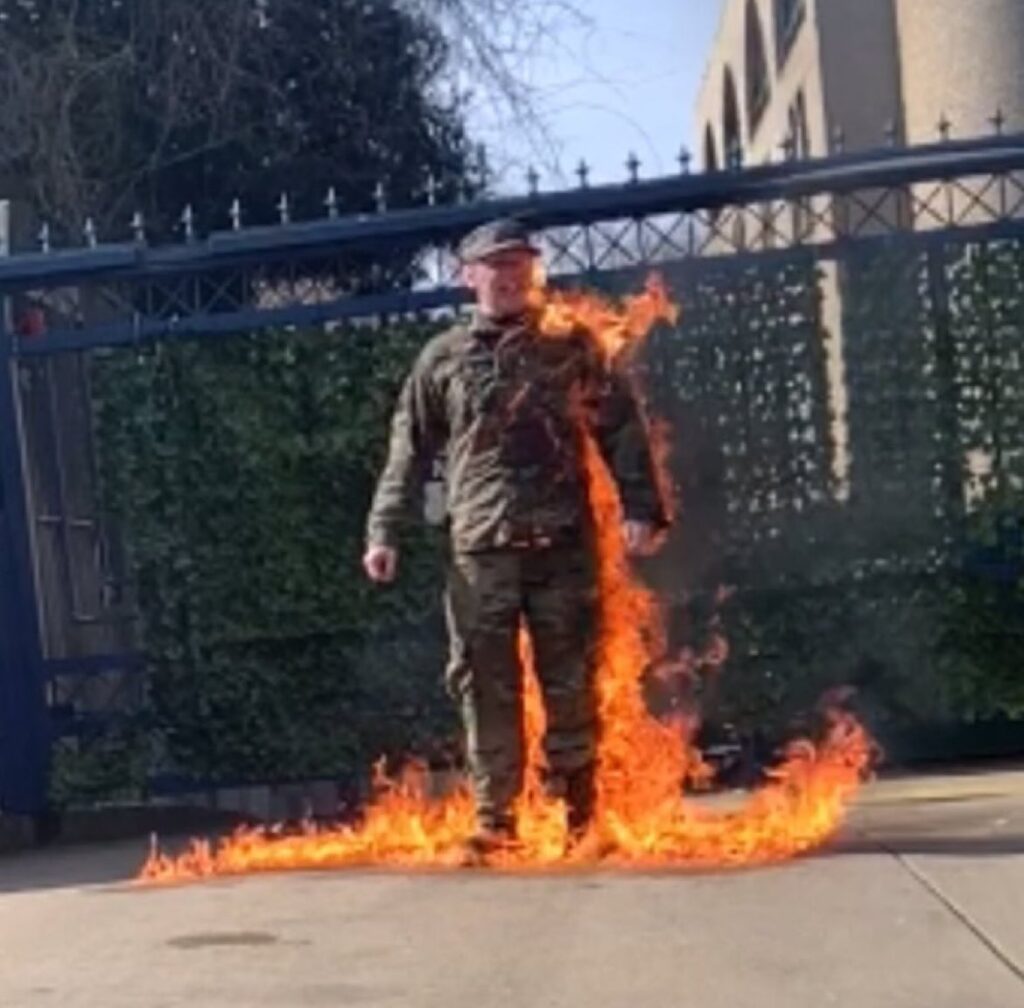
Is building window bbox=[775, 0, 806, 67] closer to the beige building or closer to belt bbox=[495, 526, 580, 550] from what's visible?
the beige building

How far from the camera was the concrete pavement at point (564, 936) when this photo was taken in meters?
5.96

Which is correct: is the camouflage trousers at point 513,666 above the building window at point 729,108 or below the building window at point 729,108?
below

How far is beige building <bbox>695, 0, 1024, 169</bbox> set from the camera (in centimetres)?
2016

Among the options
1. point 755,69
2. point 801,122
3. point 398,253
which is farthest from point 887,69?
point 398,253

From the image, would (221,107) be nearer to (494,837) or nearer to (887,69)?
(494,837)

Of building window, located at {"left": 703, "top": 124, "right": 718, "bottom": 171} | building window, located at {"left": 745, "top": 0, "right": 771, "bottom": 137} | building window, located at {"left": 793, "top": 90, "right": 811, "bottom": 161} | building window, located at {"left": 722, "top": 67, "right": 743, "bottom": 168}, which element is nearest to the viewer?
building window, located at {"left": 793, "top": 90, "right": 811, "bottom": 161}

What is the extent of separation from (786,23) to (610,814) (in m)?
18.3

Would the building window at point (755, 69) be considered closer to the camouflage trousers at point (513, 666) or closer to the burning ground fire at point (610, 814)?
the burning ground fire at point (610, 814)

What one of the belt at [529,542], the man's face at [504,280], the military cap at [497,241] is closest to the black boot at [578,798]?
the belt at [529,542]

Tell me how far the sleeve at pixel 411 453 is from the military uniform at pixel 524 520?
0.02 meters

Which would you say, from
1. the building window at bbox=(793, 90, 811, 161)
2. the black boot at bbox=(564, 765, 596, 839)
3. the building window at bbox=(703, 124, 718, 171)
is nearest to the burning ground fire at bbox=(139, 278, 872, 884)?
the black boot at bbox=(564, 765, 596, 839)

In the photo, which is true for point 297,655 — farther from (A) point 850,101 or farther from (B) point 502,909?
(A) point 850,101

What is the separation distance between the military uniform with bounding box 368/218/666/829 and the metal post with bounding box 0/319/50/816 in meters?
2.48

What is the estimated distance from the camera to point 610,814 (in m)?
8.26
